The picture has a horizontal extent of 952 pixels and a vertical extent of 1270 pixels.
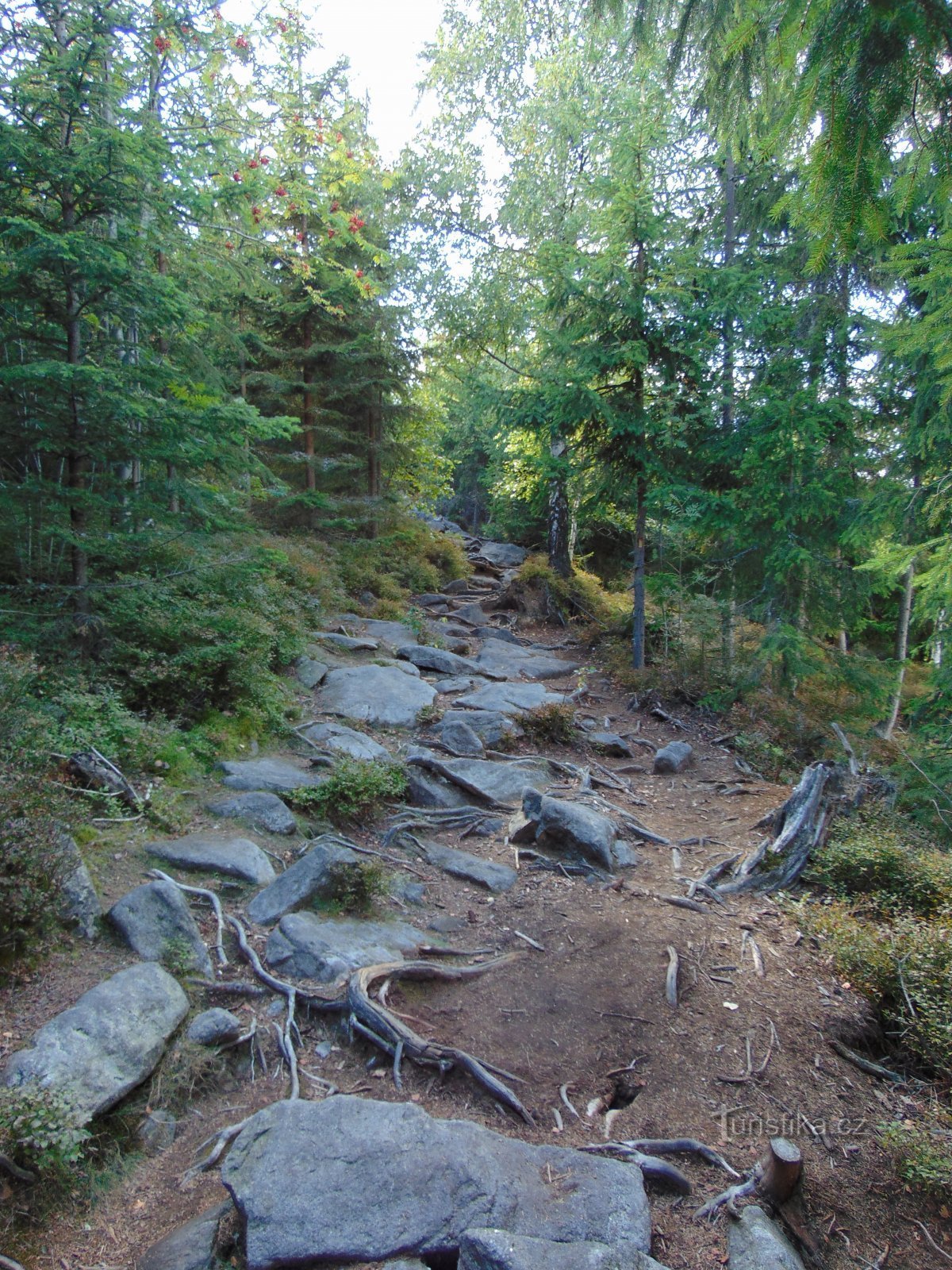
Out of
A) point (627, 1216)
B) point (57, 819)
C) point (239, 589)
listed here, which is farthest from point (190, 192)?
point (627, 1216)

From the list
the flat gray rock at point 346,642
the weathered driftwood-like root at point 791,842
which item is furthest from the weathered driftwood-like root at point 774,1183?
the flat gray rock at point 346,642

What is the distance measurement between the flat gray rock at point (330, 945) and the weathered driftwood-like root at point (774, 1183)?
2.18 meters

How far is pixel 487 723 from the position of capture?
30.2ft

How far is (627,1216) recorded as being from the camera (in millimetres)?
2717

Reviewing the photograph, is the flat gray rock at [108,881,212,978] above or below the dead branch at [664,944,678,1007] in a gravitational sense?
above

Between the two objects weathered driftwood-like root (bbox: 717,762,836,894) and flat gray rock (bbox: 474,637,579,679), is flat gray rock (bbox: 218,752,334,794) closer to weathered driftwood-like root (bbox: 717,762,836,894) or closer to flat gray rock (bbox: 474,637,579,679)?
weathered driftwood-like root (bbox: 717,762,836,894)

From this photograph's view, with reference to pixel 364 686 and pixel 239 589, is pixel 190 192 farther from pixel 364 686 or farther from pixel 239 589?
pixel 364 686

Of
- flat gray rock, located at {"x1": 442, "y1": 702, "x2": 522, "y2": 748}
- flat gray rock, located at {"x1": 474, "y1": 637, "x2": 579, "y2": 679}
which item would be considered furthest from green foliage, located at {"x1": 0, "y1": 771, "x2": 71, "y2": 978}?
flat gray rock, located at {"x1": 474, "y1": 637, "x2": 579, "y2": 679}

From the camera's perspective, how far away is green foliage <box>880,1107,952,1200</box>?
2.96 m

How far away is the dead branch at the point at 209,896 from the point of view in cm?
434

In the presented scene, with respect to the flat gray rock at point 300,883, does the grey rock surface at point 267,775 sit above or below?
above

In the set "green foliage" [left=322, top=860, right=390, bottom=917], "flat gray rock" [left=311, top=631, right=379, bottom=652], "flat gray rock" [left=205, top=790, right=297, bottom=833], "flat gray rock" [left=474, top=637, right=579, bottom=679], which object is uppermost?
"flat gray rock" [left=311, top=631, right=379, bottom=652]

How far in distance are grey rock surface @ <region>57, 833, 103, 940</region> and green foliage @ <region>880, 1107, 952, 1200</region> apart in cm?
408

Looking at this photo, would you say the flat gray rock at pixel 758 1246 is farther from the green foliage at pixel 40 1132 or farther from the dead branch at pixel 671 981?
the green foliage at pixel 40 1132
